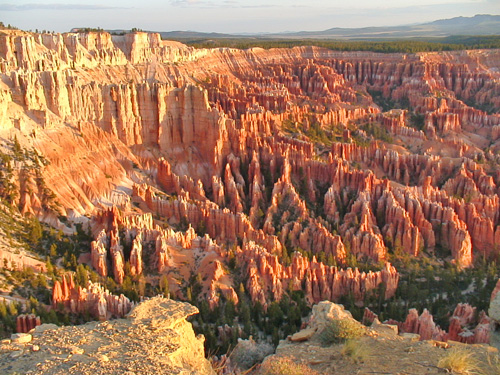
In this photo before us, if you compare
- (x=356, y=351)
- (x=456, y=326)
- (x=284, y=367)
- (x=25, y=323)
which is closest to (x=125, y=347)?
(x=284, y=367)

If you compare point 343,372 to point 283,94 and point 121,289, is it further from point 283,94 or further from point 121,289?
point 283,94

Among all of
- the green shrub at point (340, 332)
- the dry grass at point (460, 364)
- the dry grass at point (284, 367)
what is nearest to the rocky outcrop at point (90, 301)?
the dry grass at point (284, 367)

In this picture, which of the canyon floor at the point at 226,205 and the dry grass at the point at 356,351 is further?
the canyon floor at the point at 226,205

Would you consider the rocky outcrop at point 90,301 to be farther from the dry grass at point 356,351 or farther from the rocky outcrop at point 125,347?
the dry grass at point 356,351

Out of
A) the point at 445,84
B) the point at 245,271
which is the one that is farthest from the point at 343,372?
the point at 445,84

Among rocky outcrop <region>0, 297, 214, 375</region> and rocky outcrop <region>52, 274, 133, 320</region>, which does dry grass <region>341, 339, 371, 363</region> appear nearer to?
rocky outcrop <region>0, 297, 214, 375</region>

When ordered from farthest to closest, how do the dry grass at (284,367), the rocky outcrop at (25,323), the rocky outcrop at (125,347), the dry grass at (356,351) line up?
the rocky outcrop at (25,323)
the dry grass at (356,351)
the dry grass at (284,367)
the rocky outcrop at (125,347)

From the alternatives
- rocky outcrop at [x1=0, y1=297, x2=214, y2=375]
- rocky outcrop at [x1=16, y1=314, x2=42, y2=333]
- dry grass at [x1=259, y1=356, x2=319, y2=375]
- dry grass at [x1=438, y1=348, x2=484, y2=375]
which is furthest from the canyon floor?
dry grass at [x1=259, y1=356, x2=319, y2=375]
